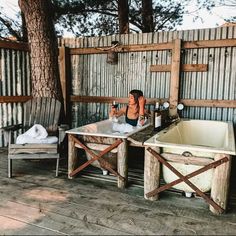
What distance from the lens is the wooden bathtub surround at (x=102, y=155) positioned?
2955 millimetres

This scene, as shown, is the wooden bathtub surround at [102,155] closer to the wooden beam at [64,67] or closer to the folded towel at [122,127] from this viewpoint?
the folded towel at [122,127]

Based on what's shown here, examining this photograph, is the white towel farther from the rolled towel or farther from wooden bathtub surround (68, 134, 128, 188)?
wooden bathtub surround (68, 134, 128, 188)

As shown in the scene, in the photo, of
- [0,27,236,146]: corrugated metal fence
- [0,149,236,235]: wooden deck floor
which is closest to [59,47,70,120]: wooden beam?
[0,27,236,146]: corrugated metal fence

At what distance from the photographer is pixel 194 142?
13.4 ft

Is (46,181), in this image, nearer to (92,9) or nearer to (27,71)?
(27,71)

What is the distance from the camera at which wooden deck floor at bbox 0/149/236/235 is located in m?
2.11

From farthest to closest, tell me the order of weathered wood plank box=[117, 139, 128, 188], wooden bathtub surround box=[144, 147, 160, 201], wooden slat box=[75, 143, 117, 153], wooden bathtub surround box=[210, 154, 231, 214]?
wooden slat box=[75, 143, 117, 153] < weathered wood plank box=[117, 139, 128, 188] < wooden bathtub surround box=[144, 147, 160, 201] < wooden bathtub surround box=[210, 154, 231, 214]

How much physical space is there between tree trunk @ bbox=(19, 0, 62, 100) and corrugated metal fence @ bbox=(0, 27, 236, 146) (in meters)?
0.62

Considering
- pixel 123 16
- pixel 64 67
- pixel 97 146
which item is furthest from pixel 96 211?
pixel 123 16

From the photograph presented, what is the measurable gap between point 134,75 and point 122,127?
1252 millimetres

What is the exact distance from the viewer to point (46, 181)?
10.4 ft

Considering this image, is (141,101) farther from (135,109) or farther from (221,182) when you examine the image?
(221,182)

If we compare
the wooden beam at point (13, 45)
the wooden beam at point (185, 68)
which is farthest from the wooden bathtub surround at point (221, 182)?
the wooden beam at point (13, 45)

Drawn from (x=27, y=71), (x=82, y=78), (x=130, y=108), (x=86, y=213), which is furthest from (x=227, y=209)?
(x=27, y=71)
